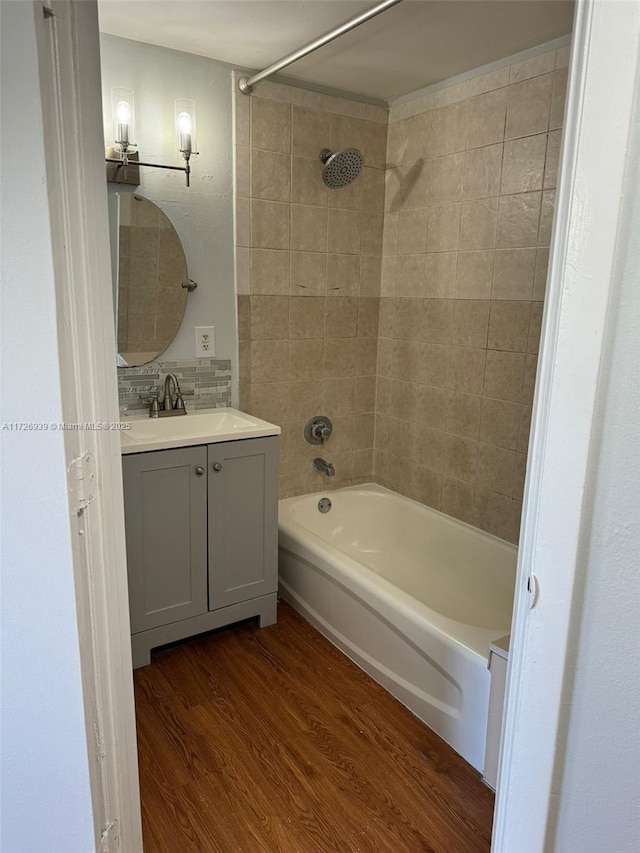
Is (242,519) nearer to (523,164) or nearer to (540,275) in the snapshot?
(540,275)

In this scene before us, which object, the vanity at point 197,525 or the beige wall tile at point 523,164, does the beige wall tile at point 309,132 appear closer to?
the beige wall tile at point 523,164

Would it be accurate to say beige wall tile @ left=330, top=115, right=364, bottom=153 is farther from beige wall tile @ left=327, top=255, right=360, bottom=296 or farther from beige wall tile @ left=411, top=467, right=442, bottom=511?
beige wall tile @ left=411, top=467, right=442, bottom=511

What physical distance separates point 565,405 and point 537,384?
0.08m

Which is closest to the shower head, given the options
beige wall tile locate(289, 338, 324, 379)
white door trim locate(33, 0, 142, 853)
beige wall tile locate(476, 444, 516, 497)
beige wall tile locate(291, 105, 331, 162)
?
beige wall tile locate(291, 105, 331, 162)

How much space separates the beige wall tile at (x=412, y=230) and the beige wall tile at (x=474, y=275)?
0.90 feet

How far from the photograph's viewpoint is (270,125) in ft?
8.81

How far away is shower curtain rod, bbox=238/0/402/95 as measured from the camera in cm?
187

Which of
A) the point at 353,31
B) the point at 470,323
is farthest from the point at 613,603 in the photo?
the point at 353,31

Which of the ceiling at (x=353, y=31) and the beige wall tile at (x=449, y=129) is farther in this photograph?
the beige wall tile at (x=449, y=129)

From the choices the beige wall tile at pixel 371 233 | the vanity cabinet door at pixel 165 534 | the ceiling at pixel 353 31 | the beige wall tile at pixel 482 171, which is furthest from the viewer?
the beige wall tile at pixel 371 233

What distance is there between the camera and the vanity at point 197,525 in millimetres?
2230

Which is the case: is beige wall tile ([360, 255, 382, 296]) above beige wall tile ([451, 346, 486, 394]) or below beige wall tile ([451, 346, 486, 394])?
above

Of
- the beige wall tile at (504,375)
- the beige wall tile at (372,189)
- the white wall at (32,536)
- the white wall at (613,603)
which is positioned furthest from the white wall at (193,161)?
the white wall at (613,603)

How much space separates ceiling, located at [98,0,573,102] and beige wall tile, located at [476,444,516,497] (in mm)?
1598
